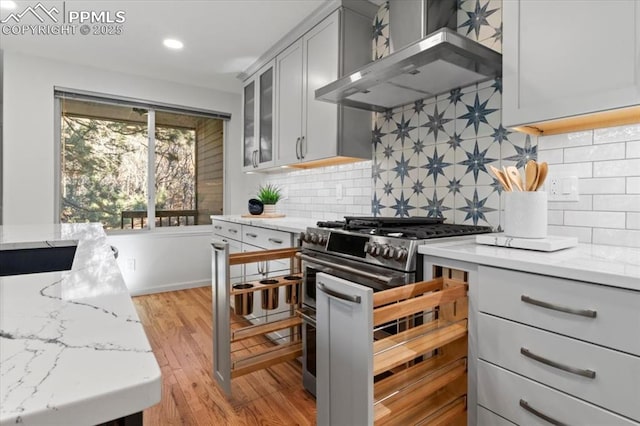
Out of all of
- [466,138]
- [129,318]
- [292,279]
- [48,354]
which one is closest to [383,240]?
[292,279]

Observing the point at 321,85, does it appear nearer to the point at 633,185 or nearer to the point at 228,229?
the point at 228,229

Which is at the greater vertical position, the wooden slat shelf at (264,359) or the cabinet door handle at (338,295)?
the cabinet door handle at (338,295)

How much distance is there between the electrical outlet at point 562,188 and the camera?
1.53 meters

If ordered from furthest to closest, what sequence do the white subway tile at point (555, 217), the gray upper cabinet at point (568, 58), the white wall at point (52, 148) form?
the white wall at point (52, 148) → the white subway tile at point (555, 217) → the gray upper cabinet at point (568, 58)

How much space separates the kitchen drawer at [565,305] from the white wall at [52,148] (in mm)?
3692

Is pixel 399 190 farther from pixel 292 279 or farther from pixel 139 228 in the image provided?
pixel 139 228

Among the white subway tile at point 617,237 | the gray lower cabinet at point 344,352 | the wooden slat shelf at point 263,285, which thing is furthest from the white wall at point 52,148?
the white subway tile at point 617,237

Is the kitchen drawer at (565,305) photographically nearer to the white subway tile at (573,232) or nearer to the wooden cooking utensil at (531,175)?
the wooden cooking utensil at (531,175)

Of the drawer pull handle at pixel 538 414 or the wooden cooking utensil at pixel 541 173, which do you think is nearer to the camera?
the drawer pull handle at pixel 538 414

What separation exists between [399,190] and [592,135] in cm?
108

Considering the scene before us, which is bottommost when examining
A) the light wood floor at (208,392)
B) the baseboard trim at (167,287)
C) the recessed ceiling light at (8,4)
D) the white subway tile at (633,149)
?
the light wood floor at (208,392)

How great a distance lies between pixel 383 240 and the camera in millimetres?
1516

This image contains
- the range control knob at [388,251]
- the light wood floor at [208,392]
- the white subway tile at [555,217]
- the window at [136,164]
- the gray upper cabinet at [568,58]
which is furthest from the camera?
the window at [136,164]

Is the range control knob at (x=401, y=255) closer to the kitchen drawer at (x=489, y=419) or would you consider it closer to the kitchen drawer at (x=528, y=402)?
the kitchen drawer at (x=528, y=402)
